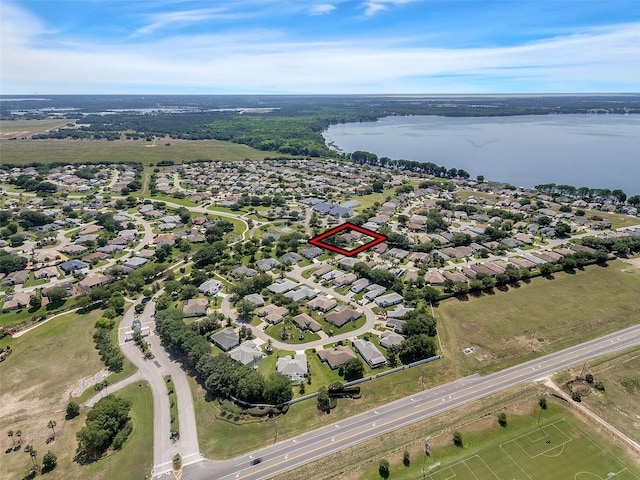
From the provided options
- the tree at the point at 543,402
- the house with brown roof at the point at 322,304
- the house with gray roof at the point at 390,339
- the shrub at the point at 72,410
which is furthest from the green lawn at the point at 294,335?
the tree at the point at 543,402

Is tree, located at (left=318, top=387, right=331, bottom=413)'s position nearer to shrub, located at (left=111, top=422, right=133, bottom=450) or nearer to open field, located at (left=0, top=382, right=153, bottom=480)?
open field, located at (left=0, top=382, right=153, bottom=480)

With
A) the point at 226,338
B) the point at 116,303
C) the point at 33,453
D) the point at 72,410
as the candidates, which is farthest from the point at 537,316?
the point at 116,303

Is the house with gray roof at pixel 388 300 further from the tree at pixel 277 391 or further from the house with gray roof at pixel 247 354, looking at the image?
the tree at pixel 277 391

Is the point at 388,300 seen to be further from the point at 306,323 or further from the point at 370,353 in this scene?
the point at 306,323

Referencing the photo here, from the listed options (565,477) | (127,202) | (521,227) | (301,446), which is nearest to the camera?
(565,477)

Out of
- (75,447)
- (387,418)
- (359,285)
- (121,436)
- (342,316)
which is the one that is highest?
(359,285)

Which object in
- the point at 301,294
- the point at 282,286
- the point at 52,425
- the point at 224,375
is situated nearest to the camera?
the point at 52,425

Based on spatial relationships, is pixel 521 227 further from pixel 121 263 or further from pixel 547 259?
pixel 121 263

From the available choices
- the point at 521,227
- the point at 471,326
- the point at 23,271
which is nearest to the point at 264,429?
the point at 471,326

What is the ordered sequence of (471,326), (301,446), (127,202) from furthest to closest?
(127,202), (471,326), (301,446)
